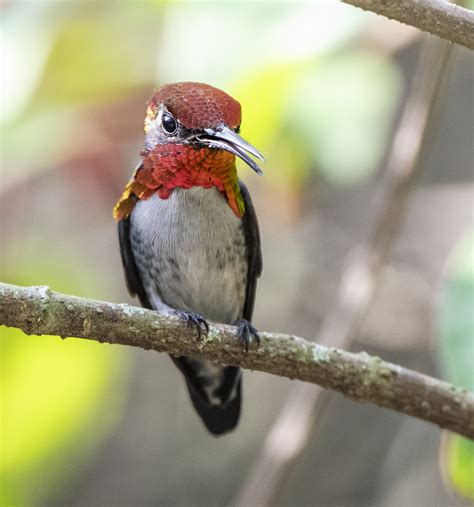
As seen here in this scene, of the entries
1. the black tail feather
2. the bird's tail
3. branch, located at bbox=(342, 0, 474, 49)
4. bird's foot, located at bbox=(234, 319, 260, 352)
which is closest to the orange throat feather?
bird's foot, located at bbox=(234, 319, 260, 352)

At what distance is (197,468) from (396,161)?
123 inches

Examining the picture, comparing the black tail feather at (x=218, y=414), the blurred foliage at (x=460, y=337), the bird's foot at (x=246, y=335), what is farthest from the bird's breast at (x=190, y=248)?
the blurred foliage at (x=460, y=337)

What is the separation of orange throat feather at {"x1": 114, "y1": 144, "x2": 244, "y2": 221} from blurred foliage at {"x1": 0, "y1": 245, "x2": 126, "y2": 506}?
39 centimetres

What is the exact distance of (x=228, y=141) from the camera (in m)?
2.70

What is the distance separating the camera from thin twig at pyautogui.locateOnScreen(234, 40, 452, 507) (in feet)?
10.0

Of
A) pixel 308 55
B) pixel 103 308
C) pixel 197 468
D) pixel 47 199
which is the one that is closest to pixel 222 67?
pixel 308 55

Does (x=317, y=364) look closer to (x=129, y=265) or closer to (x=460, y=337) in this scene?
(x=460, y=337)

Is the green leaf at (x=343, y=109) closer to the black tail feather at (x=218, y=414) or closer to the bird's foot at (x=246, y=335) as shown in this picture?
the bird's foot at (x=246, y=335)

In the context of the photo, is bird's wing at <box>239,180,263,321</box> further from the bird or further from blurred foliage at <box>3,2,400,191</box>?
blurred foliage at <box>3,2,400,191</box>

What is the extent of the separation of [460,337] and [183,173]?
41.4 inches

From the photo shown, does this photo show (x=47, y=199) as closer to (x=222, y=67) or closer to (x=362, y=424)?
(x=362, y=424)

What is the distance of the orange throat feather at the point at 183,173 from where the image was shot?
2.95 m

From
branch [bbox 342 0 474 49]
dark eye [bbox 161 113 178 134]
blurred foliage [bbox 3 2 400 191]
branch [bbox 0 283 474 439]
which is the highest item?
blurred foliage [bbox 3 2 400 191]

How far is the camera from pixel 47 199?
5.71 metres
